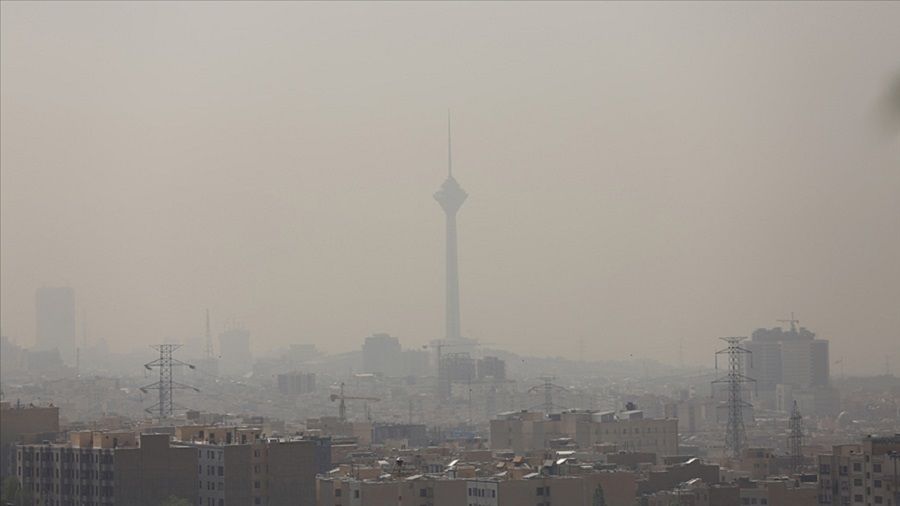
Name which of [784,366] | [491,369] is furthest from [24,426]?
[491,369]

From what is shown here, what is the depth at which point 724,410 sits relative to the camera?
211 feet

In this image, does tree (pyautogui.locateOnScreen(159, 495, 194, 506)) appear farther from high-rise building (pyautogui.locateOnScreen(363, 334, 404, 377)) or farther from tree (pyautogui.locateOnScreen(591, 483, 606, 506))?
high-rise building (pyautogui.locateOnScreen(363, 334, 404, 377))

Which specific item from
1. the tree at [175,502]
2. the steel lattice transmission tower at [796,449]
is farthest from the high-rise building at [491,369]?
the tree at [175,502]

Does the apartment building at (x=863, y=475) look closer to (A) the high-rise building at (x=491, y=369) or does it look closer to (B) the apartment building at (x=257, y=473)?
(B) the apartment building at (x=257, y=473)

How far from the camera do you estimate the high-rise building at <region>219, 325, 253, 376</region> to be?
391ft

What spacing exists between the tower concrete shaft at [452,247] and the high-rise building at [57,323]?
27.7m

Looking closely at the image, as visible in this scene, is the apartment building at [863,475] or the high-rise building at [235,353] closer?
the apartment building at [863,475]

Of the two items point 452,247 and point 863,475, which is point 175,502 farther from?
point 452,247

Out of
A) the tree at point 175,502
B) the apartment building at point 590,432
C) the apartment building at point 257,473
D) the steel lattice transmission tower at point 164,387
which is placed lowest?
the tree at point 175,502

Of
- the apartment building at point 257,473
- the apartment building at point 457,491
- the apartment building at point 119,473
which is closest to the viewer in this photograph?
the apartment building at point 457,491

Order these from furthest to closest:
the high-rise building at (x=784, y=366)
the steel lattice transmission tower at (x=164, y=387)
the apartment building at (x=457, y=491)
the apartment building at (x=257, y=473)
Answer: the high-rise building at (x=784, y=366) → the steel lattice transmission tower at (x=164, y=387) → the apartment building at (x=257, y=473) → the apartment building at (x=457, y=491)

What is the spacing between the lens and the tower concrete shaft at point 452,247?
11981cm

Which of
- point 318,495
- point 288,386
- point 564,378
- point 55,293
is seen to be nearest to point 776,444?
point 318,495

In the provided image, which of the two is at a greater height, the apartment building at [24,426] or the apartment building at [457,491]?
the apartment building at [24,426]
